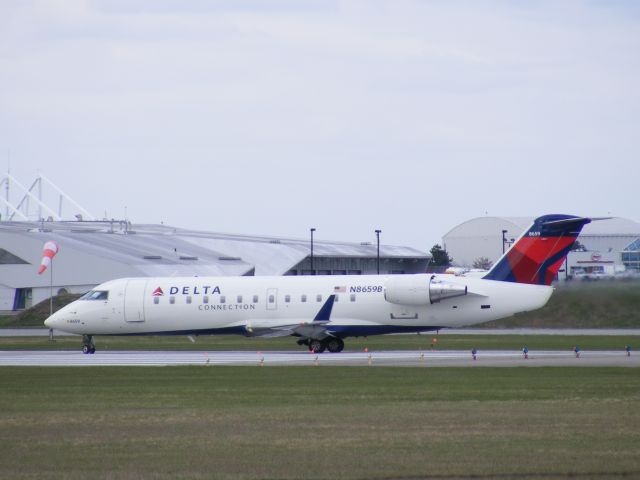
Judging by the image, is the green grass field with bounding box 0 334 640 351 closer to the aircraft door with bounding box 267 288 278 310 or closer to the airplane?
the airplane

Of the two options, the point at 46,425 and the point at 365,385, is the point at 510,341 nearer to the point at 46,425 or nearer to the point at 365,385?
the point at 365,385

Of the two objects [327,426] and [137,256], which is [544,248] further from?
[137,256]

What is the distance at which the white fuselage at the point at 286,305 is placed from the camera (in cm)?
4247

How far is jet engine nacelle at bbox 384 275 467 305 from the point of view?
1666 inches

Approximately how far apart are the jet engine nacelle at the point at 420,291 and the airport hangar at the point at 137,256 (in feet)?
161

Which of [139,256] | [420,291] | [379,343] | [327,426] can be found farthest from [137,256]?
[327,426]

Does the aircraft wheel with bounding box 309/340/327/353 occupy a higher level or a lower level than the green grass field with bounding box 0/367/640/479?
higher

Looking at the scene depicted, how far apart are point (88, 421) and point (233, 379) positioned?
954 centimetres

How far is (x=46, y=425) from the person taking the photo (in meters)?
20.4

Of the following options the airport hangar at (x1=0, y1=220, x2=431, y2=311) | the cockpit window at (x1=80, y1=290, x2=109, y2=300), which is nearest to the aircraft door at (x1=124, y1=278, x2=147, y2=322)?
the cockpit window at (x1=80, y1=290, x2=109, y2=300)

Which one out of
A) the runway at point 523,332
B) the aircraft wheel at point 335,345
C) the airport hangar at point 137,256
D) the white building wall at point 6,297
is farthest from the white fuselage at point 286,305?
the white building wall at point 6,297

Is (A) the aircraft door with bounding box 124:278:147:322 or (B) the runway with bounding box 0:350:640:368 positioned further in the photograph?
(A) the aircraft door with bounding box 124:278:147:322

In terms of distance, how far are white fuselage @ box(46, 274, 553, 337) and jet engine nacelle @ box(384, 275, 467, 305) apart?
0.04 meters

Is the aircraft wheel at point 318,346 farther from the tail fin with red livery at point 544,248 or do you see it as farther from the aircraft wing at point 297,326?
the tail fin with red livery at point 544,248
